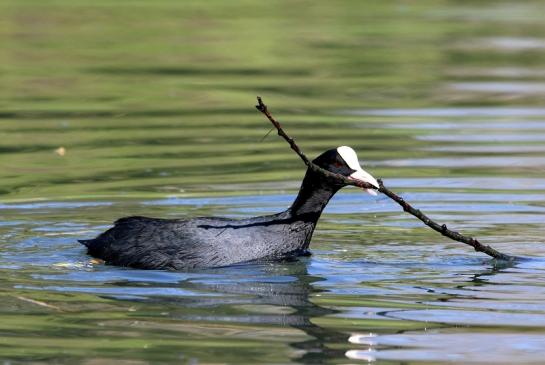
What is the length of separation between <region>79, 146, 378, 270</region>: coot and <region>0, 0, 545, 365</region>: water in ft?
0.38

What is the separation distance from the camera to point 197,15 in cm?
2259

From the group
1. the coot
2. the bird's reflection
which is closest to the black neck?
the coot

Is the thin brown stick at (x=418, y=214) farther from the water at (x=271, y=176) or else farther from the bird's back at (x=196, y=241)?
the bird's back at (x=196, y=241)

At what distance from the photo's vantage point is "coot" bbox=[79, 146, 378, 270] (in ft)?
25.8

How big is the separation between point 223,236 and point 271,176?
119 inches

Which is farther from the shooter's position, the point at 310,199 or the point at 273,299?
the point at 310,199

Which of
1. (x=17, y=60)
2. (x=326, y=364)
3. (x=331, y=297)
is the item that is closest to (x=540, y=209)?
(x=331, y=297)

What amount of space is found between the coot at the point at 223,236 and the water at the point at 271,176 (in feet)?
0.38

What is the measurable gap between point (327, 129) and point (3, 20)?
9.40 m

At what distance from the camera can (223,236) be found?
7922 mm

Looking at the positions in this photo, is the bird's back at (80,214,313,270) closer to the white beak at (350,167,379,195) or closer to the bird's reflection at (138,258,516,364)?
the bird's reflection at (138,258,516,364)

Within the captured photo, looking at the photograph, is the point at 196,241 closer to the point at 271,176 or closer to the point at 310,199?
the point at 310,199

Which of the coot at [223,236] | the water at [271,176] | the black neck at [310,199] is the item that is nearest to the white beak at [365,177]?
the coot at [223,236]

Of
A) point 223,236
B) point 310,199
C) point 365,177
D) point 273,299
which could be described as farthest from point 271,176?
point 273,299
